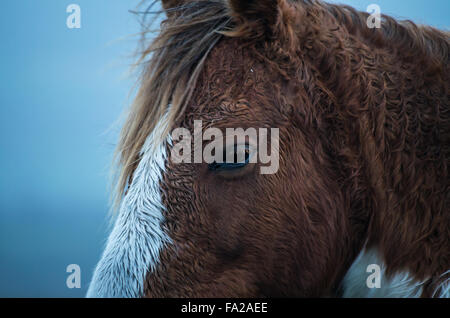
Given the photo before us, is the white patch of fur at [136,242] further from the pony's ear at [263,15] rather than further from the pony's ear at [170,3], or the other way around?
the pony's ear at [170,3]

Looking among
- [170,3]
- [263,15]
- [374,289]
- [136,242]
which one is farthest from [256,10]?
[374,289]

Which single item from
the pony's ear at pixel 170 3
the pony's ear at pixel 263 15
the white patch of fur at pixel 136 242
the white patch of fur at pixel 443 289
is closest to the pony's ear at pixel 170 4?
the pony's ear at pixel 170 3

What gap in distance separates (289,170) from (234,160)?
0.20 m

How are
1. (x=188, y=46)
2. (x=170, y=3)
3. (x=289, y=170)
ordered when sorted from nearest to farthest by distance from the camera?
(x=289, y=170), (x=188, y=46), (x=170, y=3)

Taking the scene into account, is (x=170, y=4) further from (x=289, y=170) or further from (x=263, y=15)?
(x=289, y=170)

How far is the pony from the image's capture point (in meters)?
1.27

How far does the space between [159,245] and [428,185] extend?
96 cm

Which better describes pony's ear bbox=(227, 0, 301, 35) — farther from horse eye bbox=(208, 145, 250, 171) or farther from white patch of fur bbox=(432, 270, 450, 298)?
white patch of fur bbox=(432, 270, 450, 298)

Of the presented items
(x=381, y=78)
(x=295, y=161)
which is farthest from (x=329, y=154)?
(x=381, y=78)

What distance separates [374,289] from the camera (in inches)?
55.6

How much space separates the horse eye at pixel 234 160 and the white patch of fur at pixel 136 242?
0.58ft

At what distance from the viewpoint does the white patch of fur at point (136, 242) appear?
1.22 m

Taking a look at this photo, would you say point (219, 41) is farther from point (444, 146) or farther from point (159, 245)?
point (444, 146)
